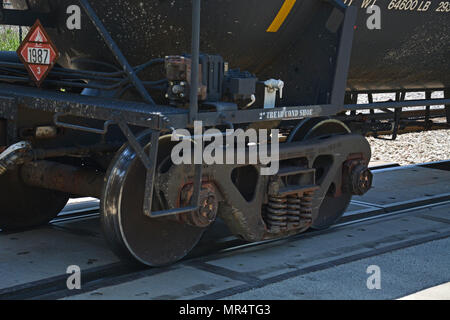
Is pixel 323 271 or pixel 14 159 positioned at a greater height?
pixel 14 159

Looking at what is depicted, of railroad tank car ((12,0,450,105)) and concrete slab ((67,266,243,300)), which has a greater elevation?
railroad tank car ((12,0,450,105))

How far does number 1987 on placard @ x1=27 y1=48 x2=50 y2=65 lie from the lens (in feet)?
18.6

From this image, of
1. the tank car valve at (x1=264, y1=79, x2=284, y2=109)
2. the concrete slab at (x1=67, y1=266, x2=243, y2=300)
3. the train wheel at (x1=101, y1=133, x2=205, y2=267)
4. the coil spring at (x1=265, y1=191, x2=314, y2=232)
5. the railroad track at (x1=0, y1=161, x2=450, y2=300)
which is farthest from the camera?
the coil spring at (x1=265, y1=191, x2=314, y2=232)

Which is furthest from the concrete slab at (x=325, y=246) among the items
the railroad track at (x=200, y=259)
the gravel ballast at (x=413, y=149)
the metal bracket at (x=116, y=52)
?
the gravel ballast at (x=413, y=149)

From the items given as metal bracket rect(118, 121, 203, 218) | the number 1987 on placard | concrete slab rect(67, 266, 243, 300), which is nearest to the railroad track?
concrete slab rect(67, 266, 243, 300)

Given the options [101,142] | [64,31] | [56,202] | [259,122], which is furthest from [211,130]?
[56,202]

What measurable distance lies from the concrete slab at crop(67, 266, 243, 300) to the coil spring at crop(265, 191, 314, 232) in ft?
2.37

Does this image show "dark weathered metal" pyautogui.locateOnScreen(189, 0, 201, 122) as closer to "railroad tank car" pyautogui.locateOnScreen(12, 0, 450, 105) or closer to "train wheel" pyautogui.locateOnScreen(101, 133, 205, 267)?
"train wheel" pyautogui.locateOnScreen(101, 133, 205, 267)

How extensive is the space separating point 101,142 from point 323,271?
1.84 metres

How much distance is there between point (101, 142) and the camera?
568 cm

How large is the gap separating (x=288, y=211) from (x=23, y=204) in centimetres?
214

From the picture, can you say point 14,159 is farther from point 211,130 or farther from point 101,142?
point 211,130

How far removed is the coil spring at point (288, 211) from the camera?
221 inches
